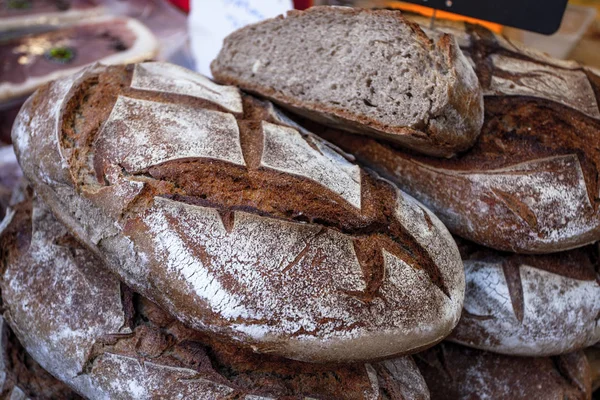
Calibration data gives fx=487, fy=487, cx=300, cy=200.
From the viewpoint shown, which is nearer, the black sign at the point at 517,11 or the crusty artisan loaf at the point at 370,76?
the crusty artisan loaf at the point at 370,76

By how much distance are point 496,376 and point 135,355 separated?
3.57 feet

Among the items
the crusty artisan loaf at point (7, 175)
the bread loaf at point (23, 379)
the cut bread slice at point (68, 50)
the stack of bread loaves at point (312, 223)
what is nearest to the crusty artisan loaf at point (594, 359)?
the stack of bread loaves at point (312, 223)

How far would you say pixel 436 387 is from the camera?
153cm

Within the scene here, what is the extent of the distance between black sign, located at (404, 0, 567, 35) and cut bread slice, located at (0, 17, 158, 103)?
192 centimetres

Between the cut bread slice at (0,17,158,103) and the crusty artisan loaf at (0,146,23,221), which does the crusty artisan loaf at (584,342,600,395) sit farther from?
the cut bread slice at (0,17,158,103)

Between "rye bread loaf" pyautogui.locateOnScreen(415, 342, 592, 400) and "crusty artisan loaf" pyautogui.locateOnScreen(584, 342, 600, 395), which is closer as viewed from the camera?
"rye bread loaf" pyautogui.locateOnScreen(415, 342, 592, 400)

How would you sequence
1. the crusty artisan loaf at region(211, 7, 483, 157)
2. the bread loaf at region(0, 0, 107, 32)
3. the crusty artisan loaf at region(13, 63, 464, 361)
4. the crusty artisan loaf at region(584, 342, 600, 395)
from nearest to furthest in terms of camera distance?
the crusty artisan loaf at region(13, 63, 464, 361), the crusty artisan loaf at region(211, 7, 483, 157), the crusty artisan loaf at region(584, 342, 600, 395), the bread loaf at region(0, 0, 107, 32)

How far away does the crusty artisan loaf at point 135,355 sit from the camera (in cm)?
115

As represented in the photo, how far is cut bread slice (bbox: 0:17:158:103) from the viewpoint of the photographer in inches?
111

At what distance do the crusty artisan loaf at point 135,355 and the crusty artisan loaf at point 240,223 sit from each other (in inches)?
5.6

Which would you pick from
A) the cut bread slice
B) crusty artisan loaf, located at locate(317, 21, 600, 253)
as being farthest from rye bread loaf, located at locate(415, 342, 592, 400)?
the cut bread slice

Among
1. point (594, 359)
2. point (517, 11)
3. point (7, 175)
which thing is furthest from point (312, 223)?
point (7, 175)

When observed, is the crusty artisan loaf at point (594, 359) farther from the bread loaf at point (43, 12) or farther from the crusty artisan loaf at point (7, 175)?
the bread loaf at point (43, 12)

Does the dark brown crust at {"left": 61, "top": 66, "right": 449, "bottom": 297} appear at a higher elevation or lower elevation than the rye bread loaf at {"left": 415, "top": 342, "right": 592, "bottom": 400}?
higher
